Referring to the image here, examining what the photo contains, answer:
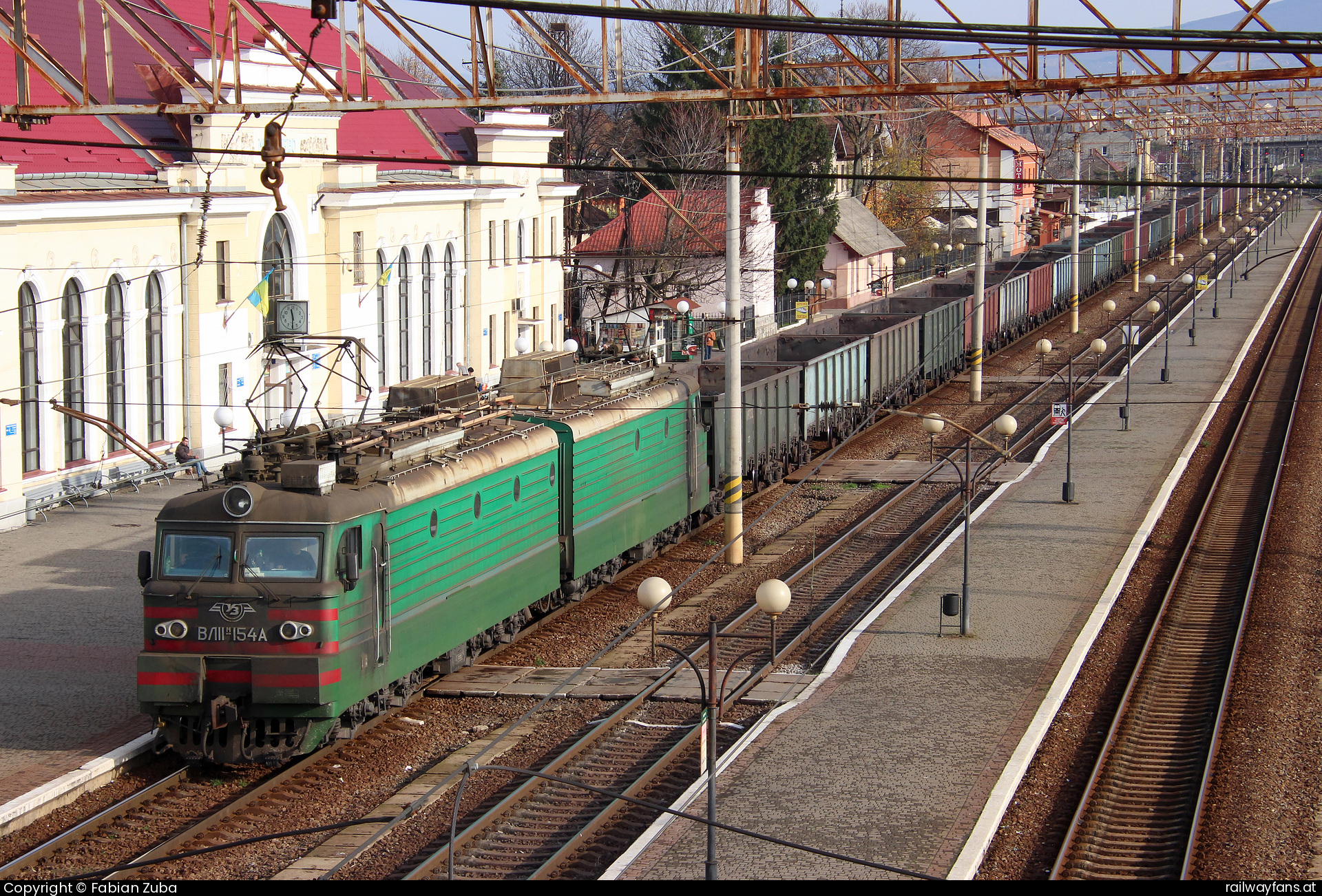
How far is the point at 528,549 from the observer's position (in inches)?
838

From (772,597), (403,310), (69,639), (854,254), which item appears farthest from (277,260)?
(854,254)

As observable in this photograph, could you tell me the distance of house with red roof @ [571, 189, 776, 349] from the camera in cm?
5831

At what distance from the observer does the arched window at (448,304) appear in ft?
159

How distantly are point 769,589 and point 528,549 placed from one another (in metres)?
5.26

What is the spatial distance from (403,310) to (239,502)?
31.0 metres

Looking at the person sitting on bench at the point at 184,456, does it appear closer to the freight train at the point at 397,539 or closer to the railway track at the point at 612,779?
the freight train at the point at 397,539

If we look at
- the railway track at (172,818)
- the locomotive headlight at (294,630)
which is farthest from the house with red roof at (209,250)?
the railway track at (172,818)

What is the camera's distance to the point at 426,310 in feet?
156

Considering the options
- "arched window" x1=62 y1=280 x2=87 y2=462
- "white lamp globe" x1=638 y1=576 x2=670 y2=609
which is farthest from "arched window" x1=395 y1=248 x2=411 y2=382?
"white lamp globe" x1=638 y1=576 x2=670 y2=609

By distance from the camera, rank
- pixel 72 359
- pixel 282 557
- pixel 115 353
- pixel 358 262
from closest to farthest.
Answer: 1. pixel 282 557
2. pixel 72 359
3. pixel 115 353
4. pixel 358 262

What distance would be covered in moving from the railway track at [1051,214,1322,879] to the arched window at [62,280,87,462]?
76.1 ft

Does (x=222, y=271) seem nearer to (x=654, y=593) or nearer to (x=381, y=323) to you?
(x=381, y=323)

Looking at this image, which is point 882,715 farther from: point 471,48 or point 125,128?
point 125,128

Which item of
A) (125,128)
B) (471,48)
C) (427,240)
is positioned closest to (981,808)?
(471,48)
